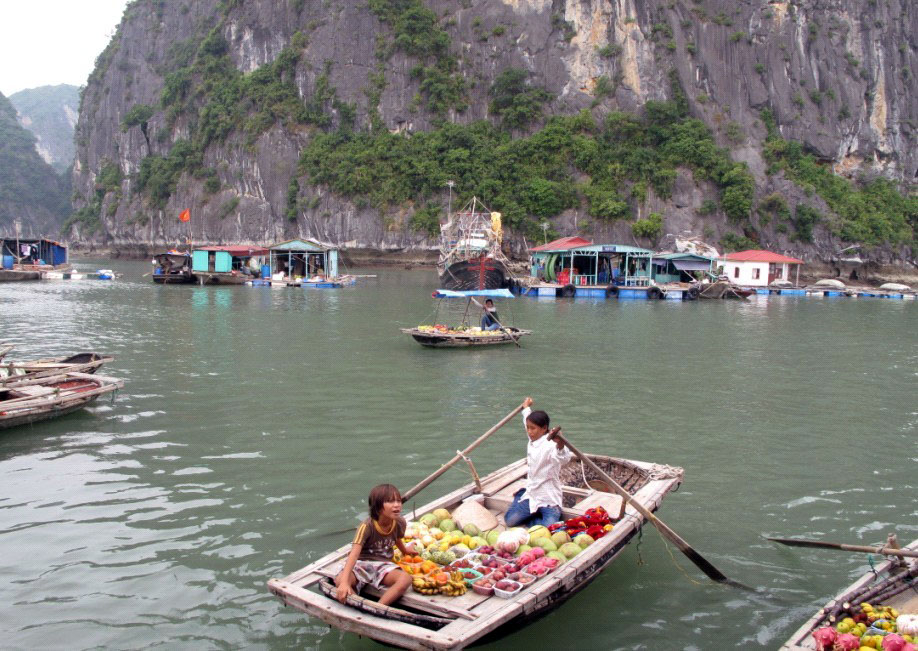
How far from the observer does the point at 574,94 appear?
70750 mm

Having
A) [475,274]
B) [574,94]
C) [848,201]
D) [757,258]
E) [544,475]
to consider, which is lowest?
[544,475]

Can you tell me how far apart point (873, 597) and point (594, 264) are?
4215 cm

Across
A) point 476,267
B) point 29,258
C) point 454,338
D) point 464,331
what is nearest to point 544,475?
point 454,338

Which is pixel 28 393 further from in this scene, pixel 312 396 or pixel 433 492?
pixel 433 492

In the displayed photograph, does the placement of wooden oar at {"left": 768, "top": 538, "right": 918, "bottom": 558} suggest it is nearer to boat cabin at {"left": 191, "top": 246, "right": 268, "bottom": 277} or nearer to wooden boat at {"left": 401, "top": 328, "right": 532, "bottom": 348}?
wooden boat at {"left": 401, "top": 328, "right": 532, "bottom": 348}

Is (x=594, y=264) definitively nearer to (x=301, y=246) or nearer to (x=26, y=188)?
(x=301, y=246)

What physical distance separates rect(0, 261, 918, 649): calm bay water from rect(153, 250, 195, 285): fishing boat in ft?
76.6

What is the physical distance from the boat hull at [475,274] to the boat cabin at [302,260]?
392 inches

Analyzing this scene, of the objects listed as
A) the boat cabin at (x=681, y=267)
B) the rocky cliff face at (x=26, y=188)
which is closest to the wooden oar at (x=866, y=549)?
the boat cabin at (x=681, y=267)

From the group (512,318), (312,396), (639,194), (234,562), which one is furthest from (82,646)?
(639,194)

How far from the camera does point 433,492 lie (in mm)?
8641

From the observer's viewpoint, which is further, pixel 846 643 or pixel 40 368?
pixel 40 368

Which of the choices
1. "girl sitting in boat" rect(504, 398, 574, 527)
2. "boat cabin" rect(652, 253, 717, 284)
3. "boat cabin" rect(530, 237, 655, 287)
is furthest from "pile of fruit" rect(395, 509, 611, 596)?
"boat cabin" rect(652, 253, 717, 284)

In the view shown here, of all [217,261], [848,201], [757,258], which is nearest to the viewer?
[217,261]
